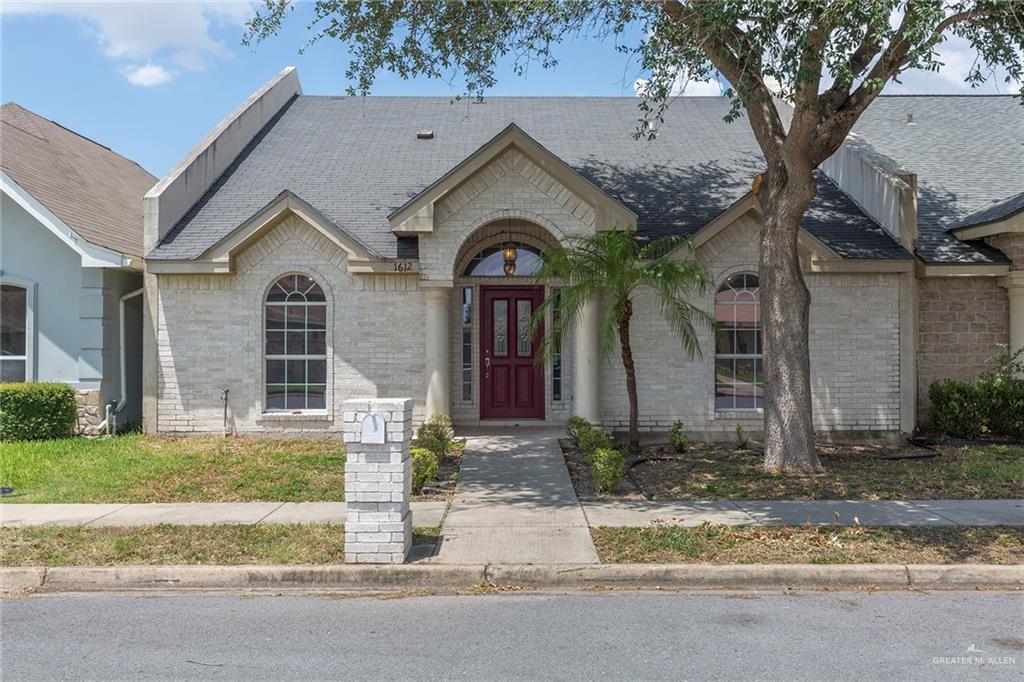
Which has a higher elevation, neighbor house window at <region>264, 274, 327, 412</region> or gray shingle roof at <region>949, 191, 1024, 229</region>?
gray shingle roof at <region>949, 191, 1024, 229</region>

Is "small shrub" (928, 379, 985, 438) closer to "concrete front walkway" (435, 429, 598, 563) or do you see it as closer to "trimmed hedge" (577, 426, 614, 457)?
"trimmed hedge" (577, 426, 614, 457)

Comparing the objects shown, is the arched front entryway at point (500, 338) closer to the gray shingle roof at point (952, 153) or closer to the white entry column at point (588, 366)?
the white entry column at point (588, 366)

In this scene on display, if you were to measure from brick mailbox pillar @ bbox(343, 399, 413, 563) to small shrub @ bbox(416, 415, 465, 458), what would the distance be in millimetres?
3695

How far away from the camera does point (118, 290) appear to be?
1438 centimetres

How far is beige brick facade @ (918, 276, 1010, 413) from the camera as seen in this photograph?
13.9 m

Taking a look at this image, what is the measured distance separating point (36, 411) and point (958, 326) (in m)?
15.8

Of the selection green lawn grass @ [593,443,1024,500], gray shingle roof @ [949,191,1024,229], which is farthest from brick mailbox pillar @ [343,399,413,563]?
gray shingle roof @ [949,191,1024,229]

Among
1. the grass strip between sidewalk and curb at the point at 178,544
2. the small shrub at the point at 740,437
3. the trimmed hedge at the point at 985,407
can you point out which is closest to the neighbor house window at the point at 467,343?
the small shrub at the point at 740,437

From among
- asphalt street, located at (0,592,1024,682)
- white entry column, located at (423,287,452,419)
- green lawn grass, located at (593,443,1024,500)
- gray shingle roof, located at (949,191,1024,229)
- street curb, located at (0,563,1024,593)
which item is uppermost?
gray shingle roof, located at (949,191,1024,229)

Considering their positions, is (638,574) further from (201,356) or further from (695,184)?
(695,184)

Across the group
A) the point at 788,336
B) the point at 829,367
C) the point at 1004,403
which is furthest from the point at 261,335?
the point at 1004,403

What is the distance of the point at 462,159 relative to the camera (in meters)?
16.7

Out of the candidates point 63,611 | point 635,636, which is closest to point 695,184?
point 635,636

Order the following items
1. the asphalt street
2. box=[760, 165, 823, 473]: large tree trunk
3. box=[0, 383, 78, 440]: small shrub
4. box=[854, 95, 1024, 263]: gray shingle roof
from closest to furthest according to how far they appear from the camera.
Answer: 1. the asphalt street
2. box=[760, 165, 823, 473]: large tree trunk
3. box=[0, 383, 78, 440]: small shrub
4. box=[854, 95, 1024, 263]: gray shingle roof
